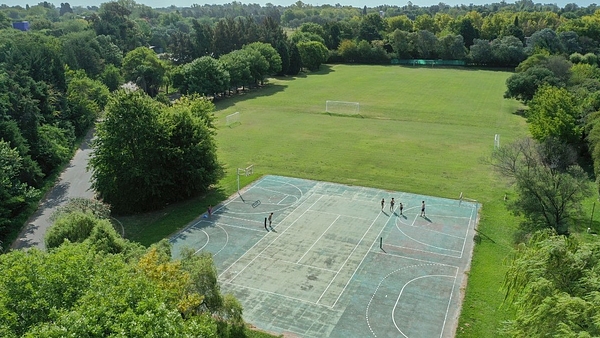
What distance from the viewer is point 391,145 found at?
199 ft

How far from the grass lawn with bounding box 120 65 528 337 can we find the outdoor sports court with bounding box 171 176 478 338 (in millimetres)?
1761

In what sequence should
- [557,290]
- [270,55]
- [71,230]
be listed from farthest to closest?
[270,55] → [71,230] → [557,290]

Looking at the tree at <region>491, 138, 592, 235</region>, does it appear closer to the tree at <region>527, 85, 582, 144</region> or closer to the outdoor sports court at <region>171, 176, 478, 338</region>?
the outdoor sports court at <region>171, 176, 478, 338</region>

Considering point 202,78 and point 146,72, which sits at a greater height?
point 202,78

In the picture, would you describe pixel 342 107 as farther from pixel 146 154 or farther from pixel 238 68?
pixel 146 154

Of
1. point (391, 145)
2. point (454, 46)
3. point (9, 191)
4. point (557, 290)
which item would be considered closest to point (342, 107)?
point (391, 145)

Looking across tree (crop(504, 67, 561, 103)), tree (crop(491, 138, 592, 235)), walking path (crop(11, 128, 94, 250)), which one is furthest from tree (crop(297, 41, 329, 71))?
tree (crop(491, 138, 592, 235))

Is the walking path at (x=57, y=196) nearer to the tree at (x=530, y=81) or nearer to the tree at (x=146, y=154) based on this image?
the tree at (x=146, y=154)

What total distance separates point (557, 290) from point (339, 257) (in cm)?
1644

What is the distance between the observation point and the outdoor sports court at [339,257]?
88.6 ft

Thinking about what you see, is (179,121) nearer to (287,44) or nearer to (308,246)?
(308,246)

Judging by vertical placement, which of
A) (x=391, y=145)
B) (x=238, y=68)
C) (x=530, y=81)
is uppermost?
(x=530, y=81)

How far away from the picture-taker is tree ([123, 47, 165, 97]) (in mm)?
90750

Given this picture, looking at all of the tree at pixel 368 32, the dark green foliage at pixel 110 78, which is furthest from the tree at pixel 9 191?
the tree at pixel 368 32
